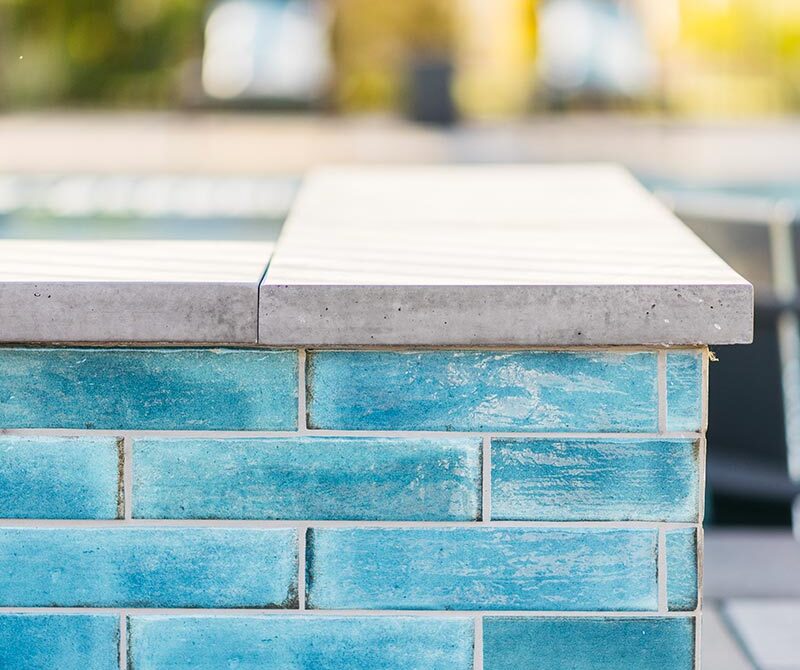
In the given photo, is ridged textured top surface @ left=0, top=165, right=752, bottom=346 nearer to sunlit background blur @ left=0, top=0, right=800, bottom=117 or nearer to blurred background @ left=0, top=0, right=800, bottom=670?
blurred background @ left=0, top=0, right=800, bottom=670

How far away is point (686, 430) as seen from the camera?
5.90ft

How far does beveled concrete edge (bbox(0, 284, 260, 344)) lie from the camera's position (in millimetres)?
1761

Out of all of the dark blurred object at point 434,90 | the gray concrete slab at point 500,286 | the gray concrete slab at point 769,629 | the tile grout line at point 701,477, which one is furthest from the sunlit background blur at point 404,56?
the tile grout line at point 701,477

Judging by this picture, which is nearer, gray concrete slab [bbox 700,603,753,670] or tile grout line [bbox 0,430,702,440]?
tile grout line [bbox 0,430,702,440]

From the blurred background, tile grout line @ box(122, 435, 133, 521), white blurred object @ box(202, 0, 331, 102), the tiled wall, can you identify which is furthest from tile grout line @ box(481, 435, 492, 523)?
white blurred object @ box(202, 0, 331, 102)

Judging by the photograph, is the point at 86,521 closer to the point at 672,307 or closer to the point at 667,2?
the point at 672,307

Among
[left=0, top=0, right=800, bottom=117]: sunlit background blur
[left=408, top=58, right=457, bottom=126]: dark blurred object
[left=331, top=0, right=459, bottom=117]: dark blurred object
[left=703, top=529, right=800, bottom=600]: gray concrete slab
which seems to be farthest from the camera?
[left=331, top=0, right=459, bottom=117]: dark blurred object

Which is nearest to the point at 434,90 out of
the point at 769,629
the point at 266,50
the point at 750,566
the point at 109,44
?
the point at 266,50

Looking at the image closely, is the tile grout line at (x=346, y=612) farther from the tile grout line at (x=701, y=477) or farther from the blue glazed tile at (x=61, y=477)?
the blue glazed tile at (x=61, y=477)

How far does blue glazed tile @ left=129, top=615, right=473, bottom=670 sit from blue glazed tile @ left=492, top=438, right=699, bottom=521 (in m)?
0.22

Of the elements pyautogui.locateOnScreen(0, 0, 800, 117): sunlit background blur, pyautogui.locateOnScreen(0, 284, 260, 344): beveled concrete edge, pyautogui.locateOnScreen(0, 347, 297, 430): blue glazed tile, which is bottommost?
pyautogui.locateOnScreen(0, 347, 297, 430): blue glazed tile

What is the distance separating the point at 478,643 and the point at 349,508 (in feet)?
0.93

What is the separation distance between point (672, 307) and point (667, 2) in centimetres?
2275

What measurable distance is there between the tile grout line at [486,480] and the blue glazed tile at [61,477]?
540mm
